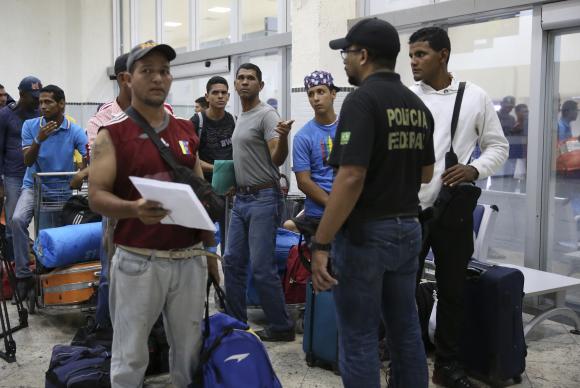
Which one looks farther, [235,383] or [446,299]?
[446,299]

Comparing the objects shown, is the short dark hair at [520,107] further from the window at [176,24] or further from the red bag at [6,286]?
the window at [176,24]

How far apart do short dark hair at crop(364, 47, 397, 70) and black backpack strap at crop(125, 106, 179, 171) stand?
82 cm

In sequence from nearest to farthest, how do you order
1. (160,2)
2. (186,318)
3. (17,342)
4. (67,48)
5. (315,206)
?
(186,318), (315,206), (17,342), (160,2), (67,48)

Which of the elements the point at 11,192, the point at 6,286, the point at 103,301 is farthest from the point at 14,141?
the point at 103,301

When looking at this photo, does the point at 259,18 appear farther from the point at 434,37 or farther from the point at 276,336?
the point at 434,37

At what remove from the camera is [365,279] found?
2.31m

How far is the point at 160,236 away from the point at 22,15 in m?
10.8

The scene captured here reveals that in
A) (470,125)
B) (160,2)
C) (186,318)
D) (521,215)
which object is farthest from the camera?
(160,2)

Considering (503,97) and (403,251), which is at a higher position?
(503,97)

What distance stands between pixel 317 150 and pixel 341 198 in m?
1.62

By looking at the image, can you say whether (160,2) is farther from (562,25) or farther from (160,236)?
(160,236)

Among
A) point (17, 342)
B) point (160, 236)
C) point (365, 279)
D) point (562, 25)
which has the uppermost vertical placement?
point (562, 25)

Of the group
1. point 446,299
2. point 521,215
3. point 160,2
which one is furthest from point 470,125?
point 160,2

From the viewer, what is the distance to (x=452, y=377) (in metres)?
3.29
